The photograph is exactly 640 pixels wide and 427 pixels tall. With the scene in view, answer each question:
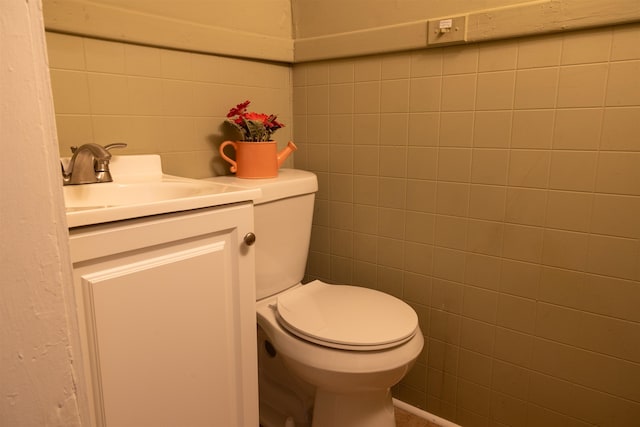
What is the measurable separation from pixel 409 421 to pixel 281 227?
31.0 inches

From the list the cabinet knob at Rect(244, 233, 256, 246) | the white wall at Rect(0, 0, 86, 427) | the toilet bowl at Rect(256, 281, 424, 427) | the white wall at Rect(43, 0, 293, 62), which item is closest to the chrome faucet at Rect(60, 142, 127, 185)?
the white wall at Rect(43, 0, 293, 62)

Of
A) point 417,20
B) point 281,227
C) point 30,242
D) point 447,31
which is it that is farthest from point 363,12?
point 30,242

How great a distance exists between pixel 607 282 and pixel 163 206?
108 cm

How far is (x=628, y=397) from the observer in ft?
3.67

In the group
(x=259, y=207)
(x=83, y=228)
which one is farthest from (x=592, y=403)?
(x=83, y=228)

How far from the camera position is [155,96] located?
123cm

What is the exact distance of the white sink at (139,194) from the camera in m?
0.73

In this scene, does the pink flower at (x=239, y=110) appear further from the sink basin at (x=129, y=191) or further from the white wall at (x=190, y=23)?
the sink basin at (x=129, y=191)

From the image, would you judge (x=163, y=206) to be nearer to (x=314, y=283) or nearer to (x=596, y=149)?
(x=314, y=283)

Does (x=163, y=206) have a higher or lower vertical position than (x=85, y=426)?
higher

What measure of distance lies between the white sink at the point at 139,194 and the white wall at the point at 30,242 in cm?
35

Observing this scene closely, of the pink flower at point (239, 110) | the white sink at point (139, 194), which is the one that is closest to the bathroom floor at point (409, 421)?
the white sink at point (139, 194)

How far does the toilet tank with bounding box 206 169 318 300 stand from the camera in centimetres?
123

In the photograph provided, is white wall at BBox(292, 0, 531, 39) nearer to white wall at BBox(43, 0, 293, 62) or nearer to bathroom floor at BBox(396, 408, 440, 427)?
white wall at BBox(43, 0, 293, 62)
